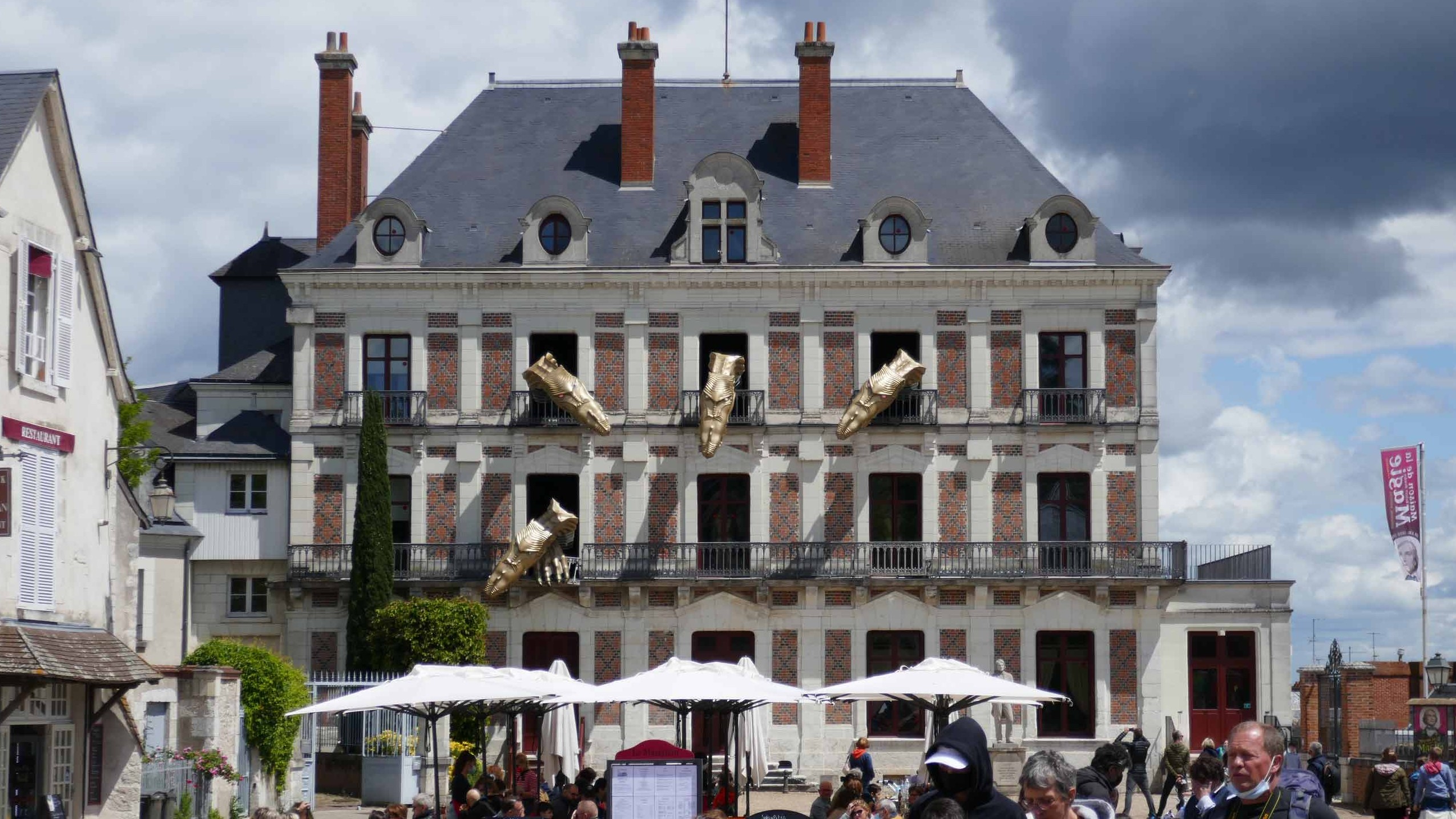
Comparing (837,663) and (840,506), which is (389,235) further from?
(837,663)

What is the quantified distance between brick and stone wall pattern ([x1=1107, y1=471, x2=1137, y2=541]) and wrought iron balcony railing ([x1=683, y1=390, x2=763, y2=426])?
22.7ft

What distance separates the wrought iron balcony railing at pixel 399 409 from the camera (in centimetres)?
3716

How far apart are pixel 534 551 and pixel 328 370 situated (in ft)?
18.3

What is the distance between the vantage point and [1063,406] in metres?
37.0

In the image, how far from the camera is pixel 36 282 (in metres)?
21.0

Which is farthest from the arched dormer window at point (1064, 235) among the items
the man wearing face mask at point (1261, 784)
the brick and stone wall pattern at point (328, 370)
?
the man wearing face mask at point (1261, 784)

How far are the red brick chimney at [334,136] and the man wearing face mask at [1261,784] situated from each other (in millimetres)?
33533

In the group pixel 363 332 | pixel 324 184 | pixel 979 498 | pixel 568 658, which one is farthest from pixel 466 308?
pixel 979 498

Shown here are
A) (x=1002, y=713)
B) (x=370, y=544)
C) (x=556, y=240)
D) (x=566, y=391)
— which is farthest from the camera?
(x=556, y=240)

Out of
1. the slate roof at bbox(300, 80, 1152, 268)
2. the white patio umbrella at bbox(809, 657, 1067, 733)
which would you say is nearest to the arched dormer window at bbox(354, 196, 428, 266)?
the slate roof at bbox(300, 80, 1152, 268)

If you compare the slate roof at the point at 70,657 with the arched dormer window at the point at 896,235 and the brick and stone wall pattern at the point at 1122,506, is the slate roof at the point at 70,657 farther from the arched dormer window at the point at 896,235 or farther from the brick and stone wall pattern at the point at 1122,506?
the brick and stone wall pattern at the point at 1122,506

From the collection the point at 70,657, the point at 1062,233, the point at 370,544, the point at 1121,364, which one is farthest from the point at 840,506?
the point at 70,657

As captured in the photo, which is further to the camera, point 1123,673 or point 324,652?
point 324,652

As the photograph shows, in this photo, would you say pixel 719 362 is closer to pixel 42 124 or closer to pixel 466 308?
pixel 466 308
